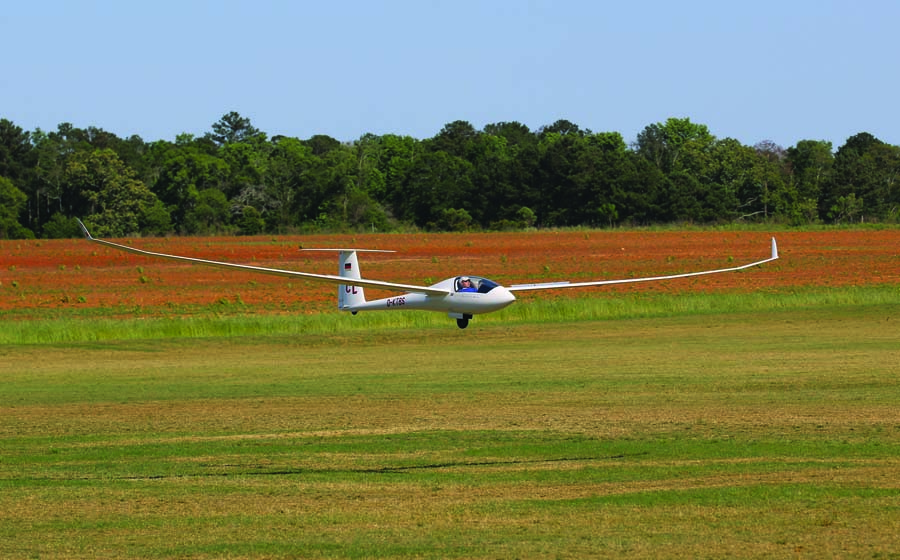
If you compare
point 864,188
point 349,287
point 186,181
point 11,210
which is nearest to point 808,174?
point 864,188

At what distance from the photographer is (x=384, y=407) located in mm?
25000

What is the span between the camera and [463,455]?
18.3 meters

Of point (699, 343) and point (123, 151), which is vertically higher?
point (123, 151)

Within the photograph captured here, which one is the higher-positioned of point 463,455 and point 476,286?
point 476,286

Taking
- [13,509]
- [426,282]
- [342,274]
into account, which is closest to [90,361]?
[342,274]

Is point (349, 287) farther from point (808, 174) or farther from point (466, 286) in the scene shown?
point (808, 174)

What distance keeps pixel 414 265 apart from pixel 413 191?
5258cm

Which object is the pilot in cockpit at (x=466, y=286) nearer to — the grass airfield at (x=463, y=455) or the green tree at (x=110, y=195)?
the grass airfield at (x=463, y=455)

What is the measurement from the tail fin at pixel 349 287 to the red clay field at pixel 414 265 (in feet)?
71.2

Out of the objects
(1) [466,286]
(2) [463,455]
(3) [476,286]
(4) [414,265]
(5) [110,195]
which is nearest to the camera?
(2) [463,455]

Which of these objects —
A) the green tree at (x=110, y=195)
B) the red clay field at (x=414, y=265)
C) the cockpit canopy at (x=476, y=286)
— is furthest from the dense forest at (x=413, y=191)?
the cockpit canopy at (x=476, y=286)

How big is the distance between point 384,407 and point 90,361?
52.3ft

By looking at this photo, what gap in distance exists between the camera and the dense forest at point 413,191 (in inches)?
4938

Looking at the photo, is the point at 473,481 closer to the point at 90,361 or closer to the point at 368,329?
the point at 90,361
